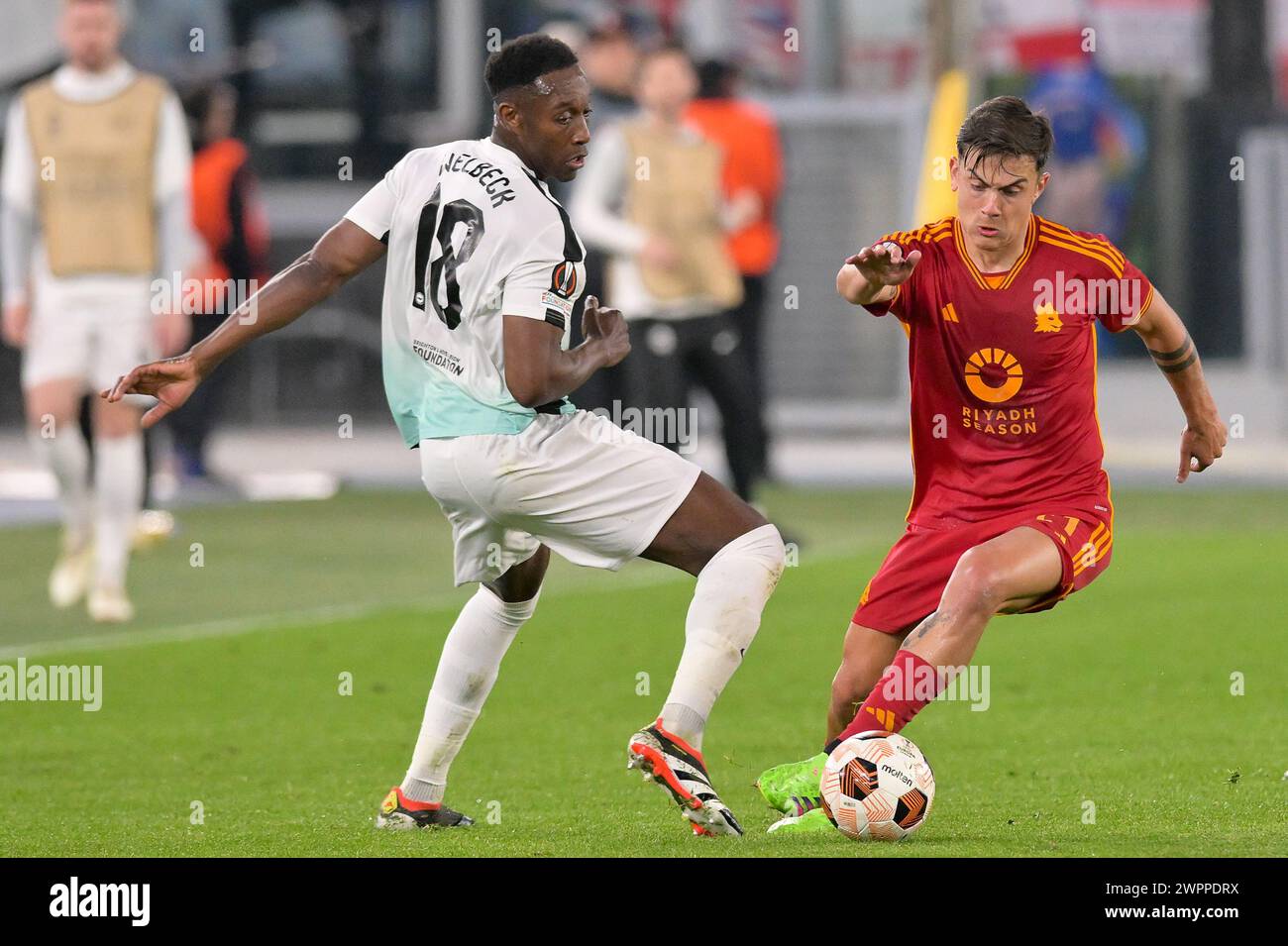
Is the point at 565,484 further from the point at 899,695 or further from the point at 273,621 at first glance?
the point at 273,621

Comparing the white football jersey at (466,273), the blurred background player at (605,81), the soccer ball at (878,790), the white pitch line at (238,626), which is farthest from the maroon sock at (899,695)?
the blurred background player at (605,81)

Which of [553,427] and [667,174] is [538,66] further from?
[667,174]

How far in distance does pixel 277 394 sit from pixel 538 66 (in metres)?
16.0

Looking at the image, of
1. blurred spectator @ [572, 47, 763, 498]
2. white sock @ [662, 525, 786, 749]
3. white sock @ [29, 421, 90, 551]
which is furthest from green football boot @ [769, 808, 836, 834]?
Result: blurred spectator @ [572, 47, 763, 498]

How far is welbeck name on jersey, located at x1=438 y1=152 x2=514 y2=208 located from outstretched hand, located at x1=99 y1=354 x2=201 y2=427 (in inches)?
30.5

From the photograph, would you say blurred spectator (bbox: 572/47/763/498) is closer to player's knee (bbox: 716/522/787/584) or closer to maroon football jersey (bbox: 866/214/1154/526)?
maroon football jersey (bbox: 866/214/1154/526)

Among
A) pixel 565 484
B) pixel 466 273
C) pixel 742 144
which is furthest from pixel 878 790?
pixel 742 144

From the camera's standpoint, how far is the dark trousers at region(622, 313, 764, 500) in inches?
518

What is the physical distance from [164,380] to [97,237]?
545 centimetres

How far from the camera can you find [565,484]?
6.17m

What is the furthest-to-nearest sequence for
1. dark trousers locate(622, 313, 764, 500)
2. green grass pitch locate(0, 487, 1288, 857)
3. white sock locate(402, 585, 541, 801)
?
dark trousers locate(622, 313, 764, 500)
white sock locate(402, 585, 541, 801)
green grass pitch locate(0, 487, 1288, 857)

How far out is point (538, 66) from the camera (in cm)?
625
